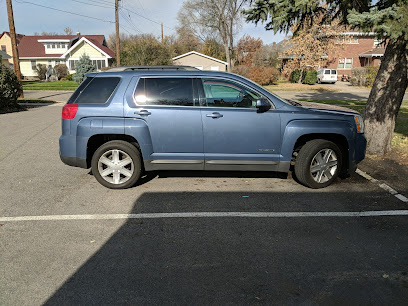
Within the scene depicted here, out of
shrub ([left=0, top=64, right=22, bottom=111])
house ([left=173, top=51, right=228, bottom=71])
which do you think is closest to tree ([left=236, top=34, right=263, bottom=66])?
house ([left=173, top=51, right=228, bottom=71])

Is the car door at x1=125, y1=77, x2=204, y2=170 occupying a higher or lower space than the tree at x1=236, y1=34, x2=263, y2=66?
lower

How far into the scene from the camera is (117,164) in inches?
218

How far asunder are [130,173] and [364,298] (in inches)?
147

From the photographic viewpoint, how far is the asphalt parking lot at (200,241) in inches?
120

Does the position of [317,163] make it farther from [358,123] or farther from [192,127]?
[192,127]

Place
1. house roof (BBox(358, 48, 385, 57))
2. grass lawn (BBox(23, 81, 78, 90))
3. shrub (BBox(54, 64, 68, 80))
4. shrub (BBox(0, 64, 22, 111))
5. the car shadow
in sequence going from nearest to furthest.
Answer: the car shadow, shrub (BBox(0, 64, 22, 111)), grass lawn (BBox(23, 81, 78, 90)), shrub (BBox(54, 64, 68, 80)), house roof (BBox(358, 48, 385, 57))

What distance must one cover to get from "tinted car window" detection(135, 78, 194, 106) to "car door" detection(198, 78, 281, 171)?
8.6 inches

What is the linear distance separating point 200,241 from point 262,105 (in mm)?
2331

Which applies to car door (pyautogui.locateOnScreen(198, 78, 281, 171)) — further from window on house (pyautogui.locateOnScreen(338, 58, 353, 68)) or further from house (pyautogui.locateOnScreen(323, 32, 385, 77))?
window on house (pyautogui.locateOnScreen(338, 58, 353, 68))

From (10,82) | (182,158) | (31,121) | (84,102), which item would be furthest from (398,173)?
(10,82)

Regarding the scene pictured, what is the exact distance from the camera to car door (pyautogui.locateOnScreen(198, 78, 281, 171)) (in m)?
5.37

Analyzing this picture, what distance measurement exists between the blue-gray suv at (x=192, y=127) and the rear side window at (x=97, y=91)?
0.6 inches

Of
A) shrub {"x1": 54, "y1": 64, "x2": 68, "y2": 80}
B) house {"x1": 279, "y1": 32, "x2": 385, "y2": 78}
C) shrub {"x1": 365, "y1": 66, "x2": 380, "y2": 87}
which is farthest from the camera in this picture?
house {"x1": 279, "y1": 32, "x2": 385, "y2": 78}

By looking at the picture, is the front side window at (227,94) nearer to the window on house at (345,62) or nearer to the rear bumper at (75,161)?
the rear bumper at (75,161)
